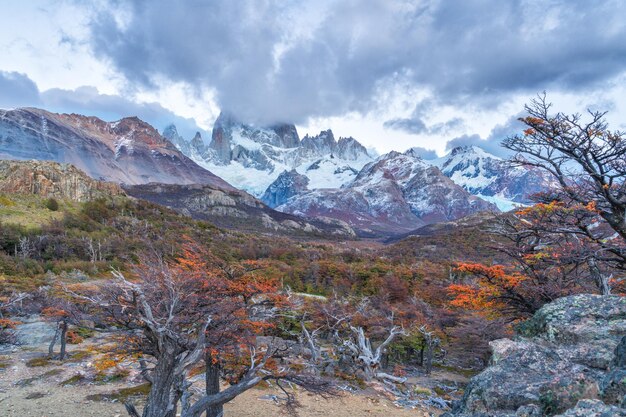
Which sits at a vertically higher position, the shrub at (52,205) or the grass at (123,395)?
the shrub at (52,205)

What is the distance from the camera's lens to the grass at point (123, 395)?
15.8 metres

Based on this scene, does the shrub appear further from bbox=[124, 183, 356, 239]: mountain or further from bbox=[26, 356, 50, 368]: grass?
bbox=[124, 183, 356, 239]: mountain

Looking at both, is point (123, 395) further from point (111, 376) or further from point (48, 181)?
point (48, 181)

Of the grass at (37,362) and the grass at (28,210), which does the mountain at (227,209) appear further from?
the grass at (37,362)

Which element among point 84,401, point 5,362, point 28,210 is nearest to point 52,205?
point 28,210

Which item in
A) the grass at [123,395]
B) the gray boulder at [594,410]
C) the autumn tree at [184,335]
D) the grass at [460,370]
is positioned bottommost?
the grass at [460,370]

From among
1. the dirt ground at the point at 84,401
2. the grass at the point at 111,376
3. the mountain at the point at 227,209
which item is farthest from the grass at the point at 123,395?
the mountain at the point at 227,209

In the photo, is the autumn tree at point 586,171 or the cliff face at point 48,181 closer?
the autumn tree at point 586,171

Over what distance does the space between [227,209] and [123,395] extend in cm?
15171

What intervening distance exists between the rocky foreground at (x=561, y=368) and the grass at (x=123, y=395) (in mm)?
15618

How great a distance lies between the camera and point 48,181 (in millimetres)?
70062

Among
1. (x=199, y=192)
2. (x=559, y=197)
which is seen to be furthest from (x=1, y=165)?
(x=199, y=192)

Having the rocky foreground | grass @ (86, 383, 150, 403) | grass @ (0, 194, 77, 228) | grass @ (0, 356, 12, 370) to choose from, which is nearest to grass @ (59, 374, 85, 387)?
grass @ (86, 383, 150, 403)

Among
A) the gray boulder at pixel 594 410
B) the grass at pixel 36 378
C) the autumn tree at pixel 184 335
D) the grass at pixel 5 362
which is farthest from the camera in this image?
the grass at pixel 5 362
